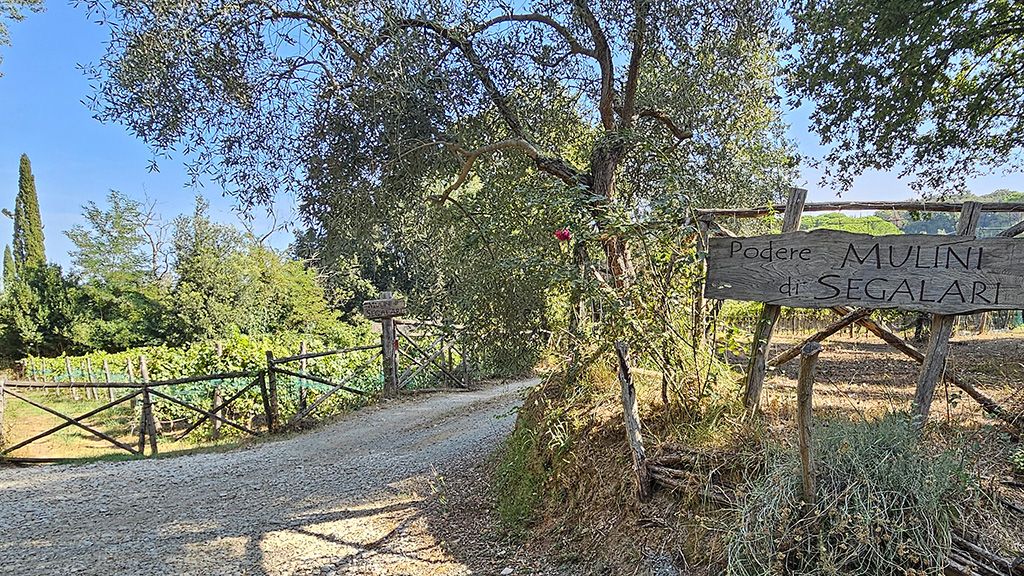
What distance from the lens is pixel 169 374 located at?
12.3m

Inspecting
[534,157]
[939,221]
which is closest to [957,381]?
[939,221]

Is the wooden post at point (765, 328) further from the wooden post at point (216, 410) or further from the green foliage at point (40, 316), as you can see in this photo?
the green foliage at point (40, 316)

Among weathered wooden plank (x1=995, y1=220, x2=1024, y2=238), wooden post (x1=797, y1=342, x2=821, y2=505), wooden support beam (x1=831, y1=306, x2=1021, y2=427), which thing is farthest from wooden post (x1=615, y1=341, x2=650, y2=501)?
weathered wooden plank (x1=995, y1=220, x2=1024, y2=238)

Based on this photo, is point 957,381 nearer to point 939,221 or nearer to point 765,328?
point 765,328

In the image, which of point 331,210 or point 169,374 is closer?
point 331,210

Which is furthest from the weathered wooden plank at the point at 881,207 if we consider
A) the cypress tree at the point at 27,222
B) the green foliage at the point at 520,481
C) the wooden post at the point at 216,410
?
the cypress tree at the point at 27,222

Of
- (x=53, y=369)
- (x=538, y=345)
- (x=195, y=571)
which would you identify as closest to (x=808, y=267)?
(x=538, y=345)

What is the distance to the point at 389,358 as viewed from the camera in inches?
429

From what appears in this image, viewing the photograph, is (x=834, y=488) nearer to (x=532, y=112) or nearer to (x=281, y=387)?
(x=532, y=112)

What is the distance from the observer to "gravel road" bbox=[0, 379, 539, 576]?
4074 millimetres

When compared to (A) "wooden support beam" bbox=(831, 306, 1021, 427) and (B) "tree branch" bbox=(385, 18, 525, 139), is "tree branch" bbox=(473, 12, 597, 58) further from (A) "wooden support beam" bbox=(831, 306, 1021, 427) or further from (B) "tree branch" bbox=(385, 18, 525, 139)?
(A) "wooden support beam" bbox=(831, 306, 1021, 427)

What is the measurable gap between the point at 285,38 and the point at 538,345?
3.77 meters

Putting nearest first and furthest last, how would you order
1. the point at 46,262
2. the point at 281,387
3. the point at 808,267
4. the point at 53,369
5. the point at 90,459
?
1. the point at 808,267
2. the point at 90,459
3. the point at 281,387
4. the point at 53,369
5. the point at 46,262

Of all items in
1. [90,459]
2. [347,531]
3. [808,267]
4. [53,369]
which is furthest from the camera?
[53,369]
